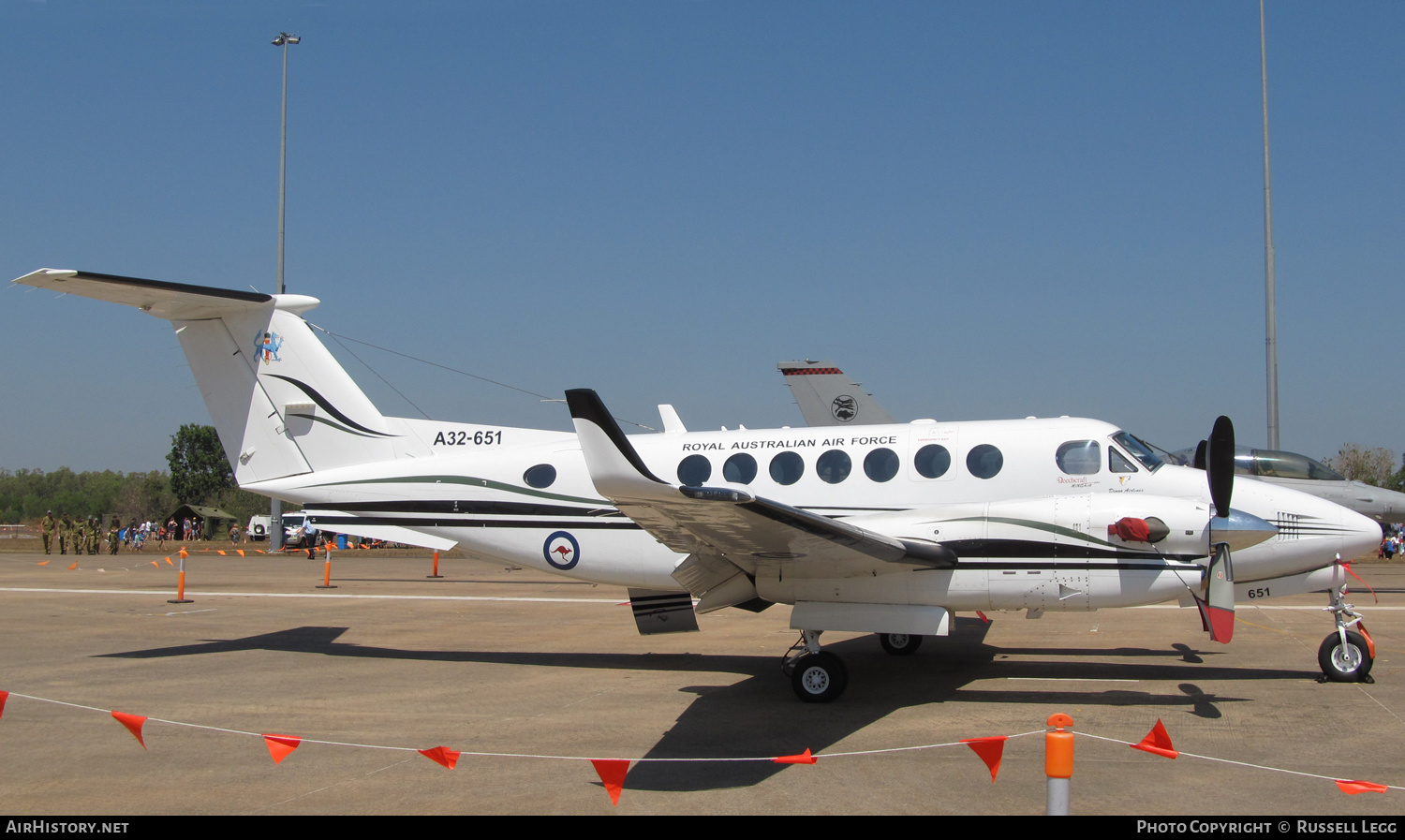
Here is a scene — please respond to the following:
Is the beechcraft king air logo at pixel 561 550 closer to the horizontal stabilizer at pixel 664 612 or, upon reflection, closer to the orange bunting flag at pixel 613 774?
the horizontal stabilizer at pixel 664 612

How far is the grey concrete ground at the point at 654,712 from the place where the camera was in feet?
19.0

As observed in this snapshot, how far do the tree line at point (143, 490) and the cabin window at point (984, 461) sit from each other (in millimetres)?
74553

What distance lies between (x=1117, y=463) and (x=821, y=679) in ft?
12.4

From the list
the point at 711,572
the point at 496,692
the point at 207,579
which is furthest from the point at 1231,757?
the point at 207,579

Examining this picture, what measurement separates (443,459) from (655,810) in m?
6.93

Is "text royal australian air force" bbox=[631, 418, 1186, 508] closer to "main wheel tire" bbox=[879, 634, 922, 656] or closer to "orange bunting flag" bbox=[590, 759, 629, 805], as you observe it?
"main wheel tire" bbox=[879, 634, 922, 656]

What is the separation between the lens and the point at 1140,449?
31.4ft

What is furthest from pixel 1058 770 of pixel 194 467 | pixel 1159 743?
pixel 194 467

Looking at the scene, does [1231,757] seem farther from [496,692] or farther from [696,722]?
[496,692]

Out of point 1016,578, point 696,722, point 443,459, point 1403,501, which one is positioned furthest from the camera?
point 1403,501

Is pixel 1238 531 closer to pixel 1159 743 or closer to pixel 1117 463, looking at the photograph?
pixel 1117 463

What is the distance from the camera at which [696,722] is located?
7898 mm

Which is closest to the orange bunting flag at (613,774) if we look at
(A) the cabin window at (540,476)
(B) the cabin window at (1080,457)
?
(A) the cabin window at (540,476)

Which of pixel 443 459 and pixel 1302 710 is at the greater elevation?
pixel 443 459
